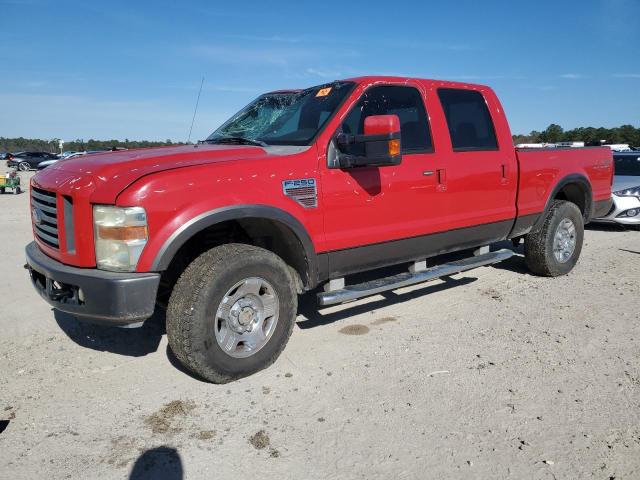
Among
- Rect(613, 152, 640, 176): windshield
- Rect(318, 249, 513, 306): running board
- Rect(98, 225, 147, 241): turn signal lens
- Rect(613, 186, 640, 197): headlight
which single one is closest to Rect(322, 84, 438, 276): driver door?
Rect(318, 249, 513, 306): running board

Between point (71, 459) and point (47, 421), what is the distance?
0.47 m

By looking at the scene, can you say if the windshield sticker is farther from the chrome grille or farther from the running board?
the chrome grille

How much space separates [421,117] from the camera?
442 cm

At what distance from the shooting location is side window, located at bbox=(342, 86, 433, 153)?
4.06 metres

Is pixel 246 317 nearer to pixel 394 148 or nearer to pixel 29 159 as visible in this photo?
pixel 394 148

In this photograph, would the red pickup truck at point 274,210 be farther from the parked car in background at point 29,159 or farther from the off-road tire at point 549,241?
the parked car in background at point 29,159

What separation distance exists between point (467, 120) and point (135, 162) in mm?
3178

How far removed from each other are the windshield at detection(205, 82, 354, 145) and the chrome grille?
148 centimetres

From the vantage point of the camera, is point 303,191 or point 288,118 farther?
point 288,118

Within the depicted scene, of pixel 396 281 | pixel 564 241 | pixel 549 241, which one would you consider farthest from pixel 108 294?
pixel 564 241

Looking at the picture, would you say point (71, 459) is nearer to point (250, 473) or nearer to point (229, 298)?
point (250, 473)

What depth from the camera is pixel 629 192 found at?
30.6 feet

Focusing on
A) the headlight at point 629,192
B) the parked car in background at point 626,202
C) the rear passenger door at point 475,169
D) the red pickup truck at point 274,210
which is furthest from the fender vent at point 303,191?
the headlight at point 629,192

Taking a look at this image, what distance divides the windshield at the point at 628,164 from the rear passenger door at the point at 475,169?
678 cm
